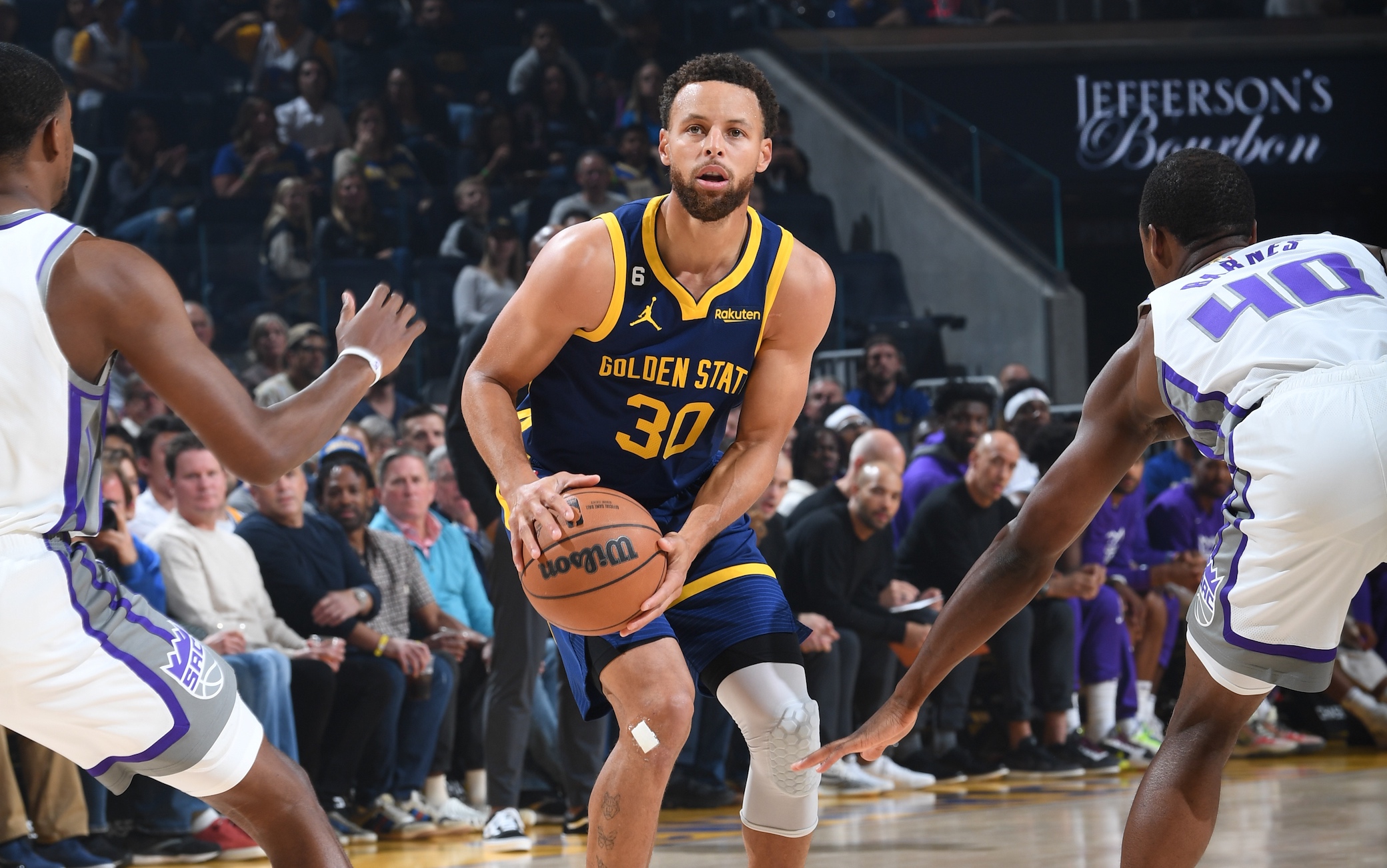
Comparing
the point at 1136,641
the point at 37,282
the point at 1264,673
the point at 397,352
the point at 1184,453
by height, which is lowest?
the point at 1136,641

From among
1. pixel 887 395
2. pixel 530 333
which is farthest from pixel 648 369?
pixel 887 395

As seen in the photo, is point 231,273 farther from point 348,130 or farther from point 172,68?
point 172,68

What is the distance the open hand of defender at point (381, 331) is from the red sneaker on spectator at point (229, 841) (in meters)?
3.47

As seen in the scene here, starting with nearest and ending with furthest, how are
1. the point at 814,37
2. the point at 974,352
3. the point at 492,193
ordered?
the point at 974,352
the point at 492,193
the point at 814,37

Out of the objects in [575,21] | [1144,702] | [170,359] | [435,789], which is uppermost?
[575,21]

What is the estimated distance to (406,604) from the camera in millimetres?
6770

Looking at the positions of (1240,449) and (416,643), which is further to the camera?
(416,643)

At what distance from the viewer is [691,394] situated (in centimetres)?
371

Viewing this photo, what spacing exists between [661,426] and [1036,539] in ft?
3.15

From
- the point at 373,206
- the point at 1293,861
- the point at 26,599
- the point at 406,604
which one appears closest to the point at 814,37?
the point at 373,206

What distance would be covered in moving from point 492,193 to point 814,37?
12.6 feet

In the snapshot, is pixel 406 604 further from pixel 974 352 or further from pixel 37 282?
pixel 974 352

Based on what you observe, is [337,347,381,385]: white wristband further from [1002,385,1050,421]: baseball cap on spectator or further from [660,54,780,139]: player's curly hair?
[1002,385,1050,421]: baseball cap on spectator

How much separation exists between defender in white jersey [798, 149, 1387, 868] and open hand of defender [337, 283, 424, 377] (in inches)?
49.2
